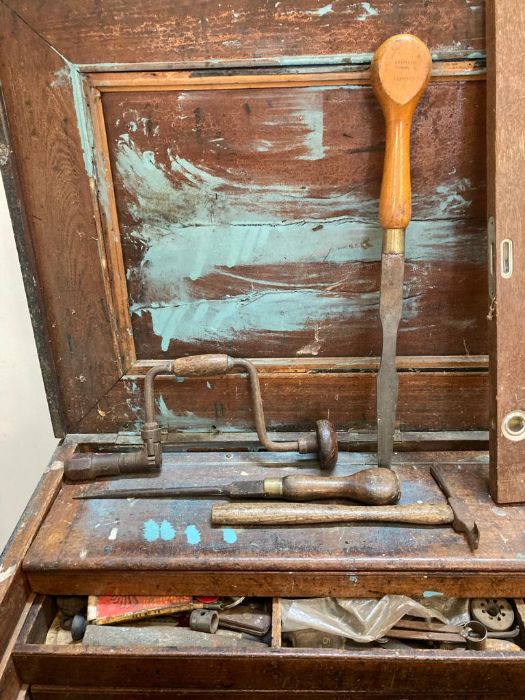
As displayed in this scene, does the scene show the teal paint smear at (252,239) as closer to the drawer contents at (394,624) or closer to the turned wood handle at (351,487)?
the turned wood handle at (351,487)

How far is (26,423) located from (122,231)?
65 centimetres

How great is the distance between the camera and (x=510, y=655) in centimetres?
83

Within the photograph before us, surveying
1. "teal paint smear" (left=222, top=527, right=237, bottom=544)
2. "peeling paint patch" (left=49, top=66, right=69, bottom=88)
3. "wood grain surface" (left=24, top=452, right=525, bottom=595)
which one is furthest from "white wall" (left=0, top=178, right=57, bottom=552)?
"teal paint smear" (left=222, top=527, right=237, bottom=544)

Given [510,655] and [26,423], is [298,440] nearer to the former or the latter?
[510,655]

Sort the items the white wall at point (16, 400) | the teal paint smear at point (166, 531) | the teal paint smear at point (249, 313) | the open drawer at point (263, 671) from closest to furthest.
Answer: the open drawer at point (263, 671), the teal paint smear at point (166, 531), the teal paint smear at point (249, 313), the white wall at point (16, 400)

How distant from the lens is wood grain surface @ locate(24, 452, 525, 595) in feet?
2.91

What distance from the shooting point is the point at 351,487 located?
0.99 metres

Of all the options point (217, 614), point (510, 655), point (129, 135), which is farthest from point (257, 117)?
point (510, 655)

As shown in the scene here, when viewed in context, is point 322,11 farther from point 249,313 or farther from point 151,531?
point 151,531

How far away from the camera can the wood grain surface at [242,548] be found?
888mm

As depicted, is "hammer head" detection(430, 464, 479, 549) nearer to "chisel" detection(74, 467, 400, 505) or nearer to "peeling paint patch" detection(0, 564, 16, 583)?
"chisel" detection(74, 467, 400, 505)

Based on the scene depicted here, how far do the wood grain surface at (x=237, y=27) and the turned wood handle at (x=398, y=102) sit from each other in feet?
0.19

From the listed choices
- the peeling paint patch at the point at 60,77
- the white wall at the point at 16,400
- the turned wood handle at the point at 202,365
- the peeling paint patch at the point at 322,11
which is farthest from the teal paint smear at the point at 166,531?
the peeling paint patch at the point at 322,11

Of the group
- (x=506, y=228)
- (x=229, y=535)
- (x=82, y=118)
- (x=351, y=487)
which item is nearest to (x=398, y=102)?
(x=506, y=228)
